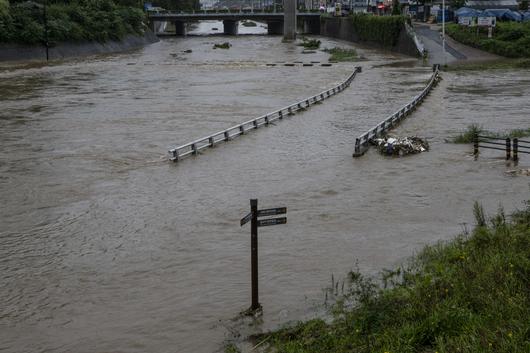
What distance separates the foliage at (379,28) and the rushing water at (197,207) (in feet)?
126

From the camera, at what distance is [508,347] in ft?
24.0

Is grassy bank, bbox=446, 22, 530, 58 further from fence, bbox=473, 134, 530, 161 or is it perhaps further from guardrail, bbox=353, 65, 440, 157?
fence, bbox=473, 134, 530, 161

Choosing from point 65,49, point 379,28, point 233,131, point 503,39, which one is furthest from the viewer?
point 379,28

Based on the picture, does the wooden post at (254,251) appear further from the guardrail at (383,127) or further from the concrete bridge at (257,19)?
the concrete bridge at (257,19)

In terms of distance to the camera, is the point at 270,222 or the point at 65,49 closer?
the point at 270,222

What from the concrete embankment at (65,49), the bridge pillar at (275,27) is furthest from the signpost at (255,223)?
the bridge pillar at (275,27)

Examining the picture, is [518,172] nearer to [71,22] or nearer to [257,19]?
[71,22]

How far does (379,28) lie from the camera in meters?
81.7

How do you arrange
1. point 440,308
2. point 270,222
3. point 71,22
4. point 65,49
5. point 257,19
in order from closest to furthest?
point 440,308 < point 270,222 < point 65,49 < point 71,22 < point 257,19

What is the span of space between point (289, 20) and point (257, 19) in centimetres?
1105

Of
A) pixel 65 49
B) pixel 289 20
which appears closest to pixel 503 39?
pixel 65 49

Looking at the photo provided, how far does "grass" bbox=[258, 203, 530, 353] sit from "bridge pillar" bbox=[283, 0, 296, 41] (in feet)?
328

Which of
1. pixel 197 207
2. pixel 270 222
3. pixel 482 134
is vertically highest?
pixel 270 222

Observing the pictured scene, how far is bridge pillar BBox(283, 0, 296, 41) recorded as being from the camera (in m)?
110
